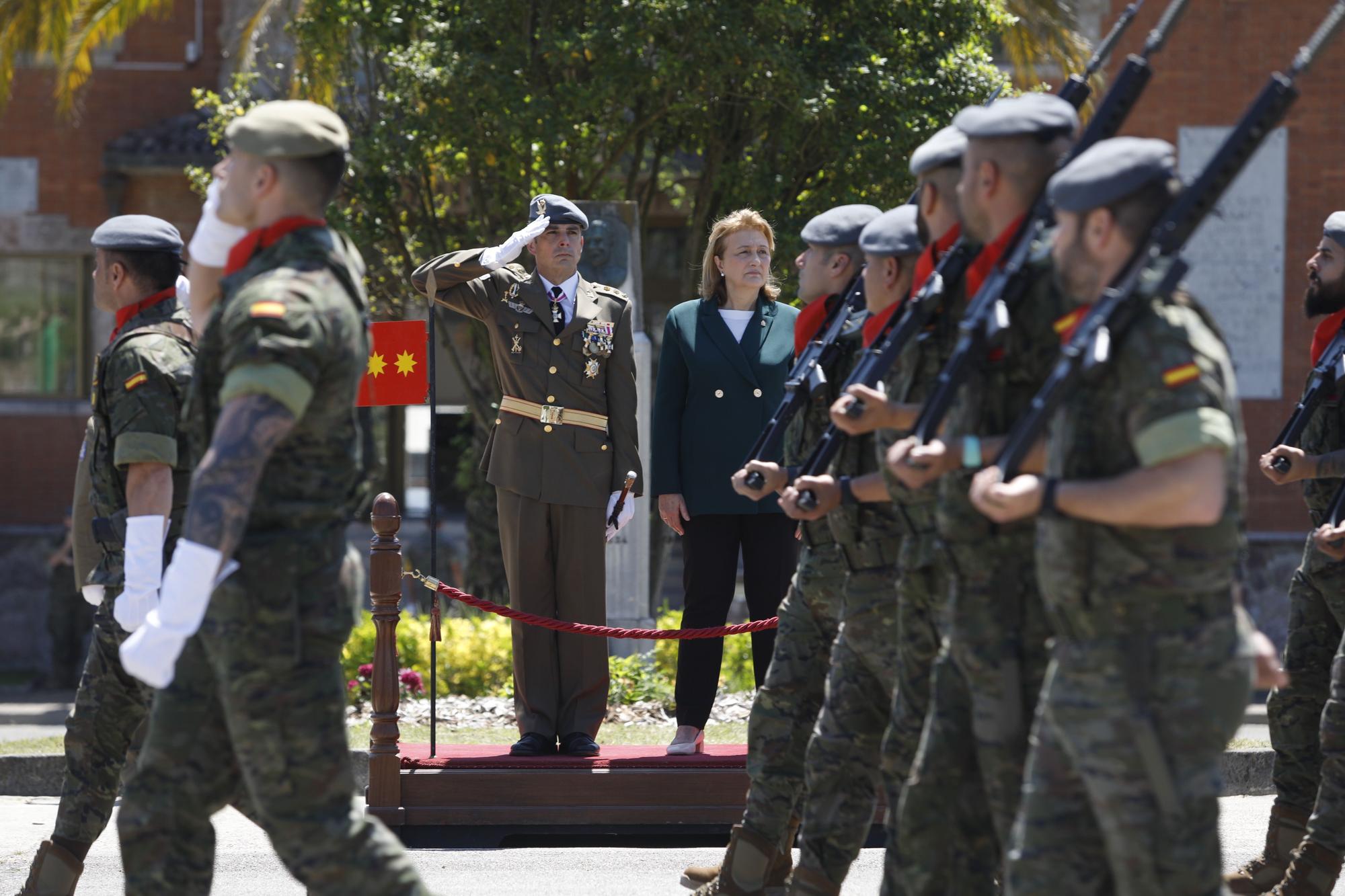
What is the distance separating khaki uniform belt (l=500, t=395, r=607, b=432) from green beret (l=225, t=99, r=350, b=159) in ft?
9.59

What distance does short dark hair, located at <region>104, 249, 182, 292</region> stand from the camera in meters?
5.30

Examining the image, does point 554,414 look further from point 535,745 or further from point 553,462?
point 535,745

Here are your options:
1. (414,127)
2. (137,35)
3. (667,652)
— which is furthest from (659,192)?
(137,35)

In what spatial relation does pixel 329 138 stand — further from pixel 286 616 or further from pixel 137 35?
pixel 137 35

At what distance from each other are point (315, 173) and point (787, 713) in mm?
2146

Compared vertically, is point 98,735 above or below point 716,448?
below

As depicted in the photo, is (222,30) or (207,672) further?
(222,30)

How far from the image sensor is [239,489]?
143 inches

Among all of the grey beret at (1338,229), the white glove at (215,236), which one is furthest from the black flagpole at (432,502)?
the grey beret at (1338,229)

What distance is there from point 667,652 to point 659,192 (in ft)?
16.0

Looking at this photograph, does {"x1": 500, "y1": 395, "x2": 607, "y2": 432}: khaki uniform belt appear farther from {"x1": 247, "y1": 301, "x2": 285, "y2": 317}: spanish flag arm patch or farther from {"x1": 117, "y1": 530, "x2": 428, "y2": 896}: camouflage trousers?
{"x1": 247, "y1": 301, "x2": 285, "y2": 317}: spanish flag arm patch

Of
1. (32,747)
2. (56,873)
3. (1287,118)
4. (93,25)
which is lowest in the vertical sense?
(32,747)

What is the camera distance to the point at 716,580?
6.75 metres

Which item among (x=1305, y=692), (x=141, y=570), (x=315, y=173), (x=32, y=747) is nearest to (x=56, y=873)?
(x=141, y=570)
